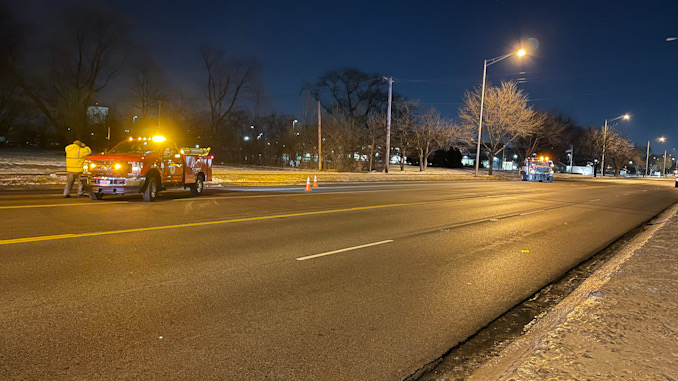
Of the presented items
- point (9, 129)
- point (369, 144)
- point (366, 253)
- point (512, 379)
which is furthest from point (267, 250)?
point (9, 129)

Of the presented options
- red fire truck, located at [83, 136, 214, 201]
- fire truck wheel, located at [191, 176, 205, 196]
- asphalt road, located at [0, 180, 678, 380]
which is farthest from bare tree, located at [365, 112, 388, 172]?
asphalt road, located at [0, 180, 678, 380]

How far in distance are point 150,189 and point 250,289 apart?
955 cm

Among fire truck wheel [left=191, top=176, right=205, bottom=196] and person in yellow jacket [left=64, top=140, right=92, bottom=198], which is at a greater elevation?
person in yellow jacket [left=64, top=140, right=92, bottom=198]

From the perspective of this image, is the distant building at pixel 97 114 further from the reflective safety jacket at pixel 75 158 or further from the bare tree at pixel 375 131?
the reflective safety jacket at pixel 75 158

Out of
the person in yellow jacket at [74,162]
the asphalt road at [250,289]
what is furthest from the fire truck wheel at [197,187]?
the asphalt road at [250,289]

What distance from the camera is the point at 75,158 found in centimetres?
1376

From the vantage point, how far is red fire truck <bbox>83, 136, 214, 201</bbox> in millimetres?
12906

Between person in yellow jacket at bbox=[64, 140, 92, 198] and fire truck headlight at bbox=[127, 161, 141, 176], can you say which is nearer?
fire truck headlight at bbox=[127, 161, 141, 176]

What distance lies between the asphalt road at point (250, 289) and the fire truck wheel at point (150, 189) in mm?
2370

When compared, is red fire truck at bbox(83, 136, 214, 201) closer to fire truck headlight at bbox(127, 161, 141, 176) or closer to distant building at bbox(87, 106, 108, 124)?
fire truck headlight at bbox(127, 161, 141, 176)

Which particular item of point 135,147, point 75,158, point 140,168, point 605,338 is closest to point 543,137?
point 135,147

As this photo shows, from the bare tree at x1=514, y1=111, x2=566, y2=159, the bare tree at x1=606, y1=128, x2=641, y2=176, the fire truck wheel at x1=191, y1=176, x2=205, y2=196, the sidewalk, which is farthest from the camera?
the bare tree at x1=606, y1=128, x2=641, y2=176

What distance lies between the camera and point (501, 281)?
248 inches

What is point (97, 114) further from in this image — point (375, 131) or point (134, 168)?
point (134, 168)
